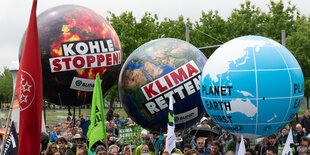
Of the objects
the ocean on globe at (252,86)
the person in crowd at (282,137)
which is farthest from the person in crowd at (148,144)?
the person in crowd at (282,137)

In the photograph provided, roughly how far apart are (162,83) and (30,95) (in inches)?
178

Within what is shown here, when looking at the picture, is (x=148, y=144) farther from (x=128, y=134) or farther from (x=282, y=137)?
(x=282, y=137)

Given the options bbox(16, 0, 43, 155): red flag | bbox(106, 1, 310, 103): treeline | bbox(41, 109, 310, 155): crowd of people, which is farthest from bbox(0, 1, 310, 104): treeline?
bbox(16, 0, 43, 155): red flag

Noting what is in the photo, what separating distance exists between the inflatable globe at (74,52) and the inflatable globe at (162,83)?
1.89 ft

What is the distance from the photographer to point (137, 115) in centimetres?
1049

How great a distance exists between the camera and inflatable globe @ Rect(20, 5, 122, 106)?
10.3 meters

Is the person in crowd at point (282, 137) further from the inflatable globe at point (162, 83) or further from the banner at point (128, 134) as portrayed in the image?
the banner at point (128, 134)

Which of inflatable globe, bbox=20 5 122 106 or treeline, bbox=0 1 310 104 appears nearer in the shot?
inflatable globe, bbox=20 5 122 106

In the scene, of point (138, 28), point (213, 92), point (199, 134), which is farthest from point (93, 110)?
point (138, 28)

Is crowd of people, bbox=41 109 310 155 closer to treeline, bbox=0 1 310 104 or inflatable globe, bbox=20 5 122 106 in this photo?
inflatable globe, bbox=20 5 122 106

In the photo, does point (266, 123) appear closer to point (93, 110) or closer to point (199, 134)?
point (93, 110)

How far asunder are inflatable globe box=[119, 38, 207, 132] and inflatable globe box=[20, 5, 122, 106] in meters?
0.57

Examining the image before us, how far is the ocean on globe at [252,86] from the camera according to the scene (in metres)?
7.62

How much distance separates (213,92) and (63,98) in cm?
424
